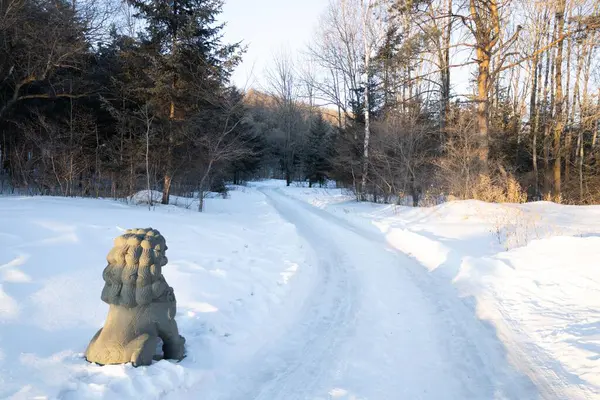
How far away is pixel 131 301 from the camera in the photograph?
3037 mm

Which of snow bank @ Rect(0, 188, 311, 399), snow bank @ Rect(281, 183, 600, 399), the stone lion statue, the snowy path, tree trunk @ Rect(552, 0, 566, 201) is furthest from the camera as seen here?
tree trunk @ Rect(552, 0, 566, 201)

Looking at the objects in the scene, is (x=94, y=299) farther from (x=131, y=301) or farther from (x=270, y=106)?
(x=270, y=106)

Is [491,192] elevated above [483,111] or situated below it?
below

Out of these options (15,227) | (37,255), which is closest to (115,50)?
(15,227)

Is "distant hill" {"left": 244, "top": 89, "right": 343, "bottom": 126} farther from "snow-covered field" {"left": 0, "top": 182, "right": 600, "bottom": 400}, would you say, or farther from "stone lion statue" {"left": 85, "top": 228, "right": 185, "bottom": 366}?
"stone lion statue" {"left": 85, "top": 228, "right": 185, "bottom": 366}

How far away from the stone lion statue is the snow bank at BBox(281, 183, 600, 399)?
3.70 metres

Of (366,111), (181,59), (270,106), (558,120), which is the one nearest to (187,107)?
(181,59)

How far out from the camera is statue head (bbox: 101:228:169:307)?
3033 mm

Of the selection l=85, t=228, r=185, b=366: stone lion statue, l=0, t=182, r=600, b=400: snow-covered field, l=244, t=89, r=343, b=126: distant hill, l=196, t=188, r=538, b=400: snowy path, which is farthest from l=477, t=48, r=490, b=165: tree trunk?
l=85, t=228, r=185, b=366: stone lion statue

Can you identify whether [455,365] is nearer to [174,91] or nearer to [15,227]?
[15,227]

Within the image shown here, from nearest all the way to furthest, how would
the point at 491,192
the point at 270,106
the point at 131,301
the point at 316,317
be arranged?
1. the point at 131,301
2. the point at 316,317
3. the point at 491,192
4. the point at 270,106

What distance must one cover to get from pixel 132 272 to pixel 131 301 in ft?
0.84

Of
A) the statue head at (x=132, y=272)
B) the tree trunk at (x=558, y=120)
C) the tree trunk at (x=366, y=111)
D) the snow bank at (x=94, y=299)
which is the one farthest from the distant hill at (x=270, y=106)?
the statue head at (x=132, y=272)

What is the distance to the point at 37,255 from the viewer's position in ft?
15.9
